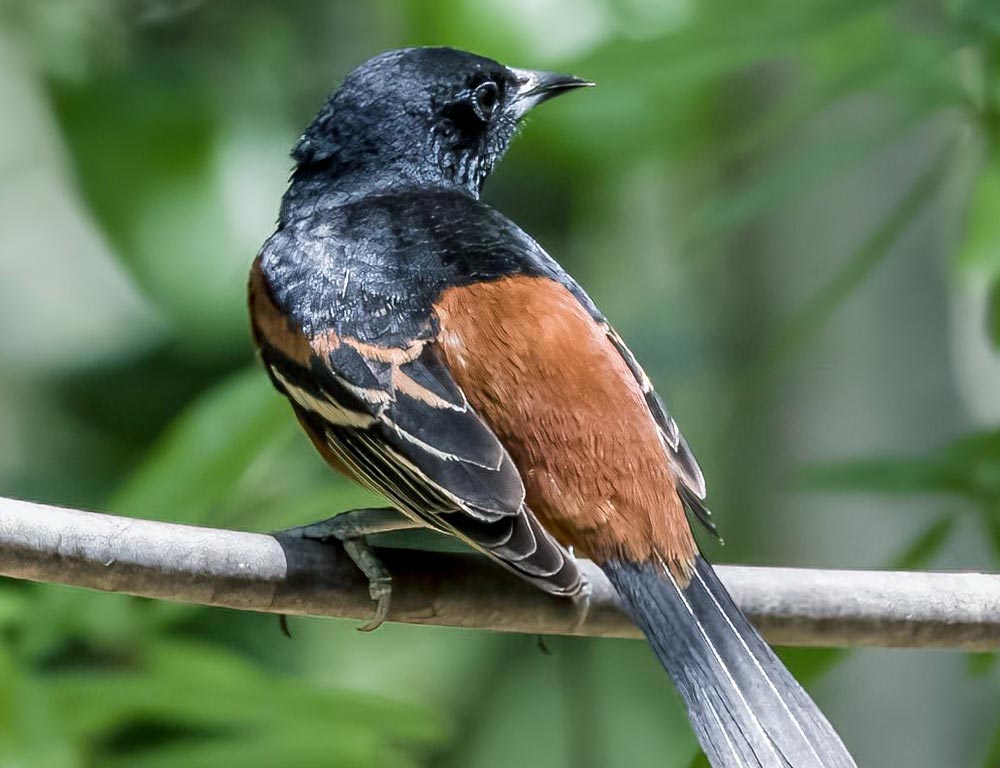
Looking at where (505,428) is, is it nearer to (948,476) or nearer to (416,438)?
(416,438)

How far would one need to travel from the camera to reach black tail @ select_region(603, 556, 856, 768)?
1.98m

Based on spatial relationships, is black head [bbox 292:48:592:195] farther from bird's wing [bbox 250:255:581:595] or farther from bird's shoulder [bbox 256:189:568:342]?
bird's wing [bbox 250:255:581:595]

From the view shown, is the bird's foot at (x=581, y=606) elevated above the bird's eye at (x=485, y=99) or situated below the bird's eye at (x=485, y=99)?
below

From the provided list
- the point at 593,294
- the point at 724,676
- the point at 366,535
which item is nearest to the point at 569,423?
the point at 366,535

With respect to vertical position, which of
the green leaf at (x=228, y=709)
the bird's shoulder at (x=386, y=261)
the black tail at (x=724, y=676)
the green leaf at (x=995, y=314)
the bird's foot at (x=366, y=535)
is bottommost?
the green leaf at (x=228, y=709)

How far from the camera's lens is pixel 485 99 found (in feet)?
10.3

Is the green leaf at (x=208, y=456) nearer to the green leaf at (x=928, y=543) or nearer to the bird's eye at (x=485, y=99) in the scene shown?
the bird's eye at (x=485, y=99)

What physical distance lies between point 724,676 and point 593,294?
3565 mm

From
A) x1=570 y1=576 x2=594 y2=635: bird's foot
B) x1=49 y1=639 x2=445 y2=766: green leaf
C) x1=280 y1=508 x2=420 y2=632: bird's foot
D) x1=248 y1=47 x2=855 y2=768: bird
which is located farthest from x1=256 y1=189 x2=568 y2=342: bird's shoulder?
x1=49 y1=639 x2=445 y2=766: green leaf

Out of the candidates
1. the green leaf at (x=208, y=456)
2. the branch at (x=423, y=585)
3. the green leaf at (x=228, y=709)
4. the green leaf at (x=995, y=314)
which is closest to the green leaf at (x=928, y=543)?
the branch at (x=423, y=585)

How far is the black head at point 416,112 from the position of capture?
3.02m

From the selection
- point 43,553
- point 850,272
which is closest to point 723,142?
point 850,272

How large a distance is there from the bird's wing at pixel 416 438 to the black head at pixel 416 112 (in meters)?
0.61

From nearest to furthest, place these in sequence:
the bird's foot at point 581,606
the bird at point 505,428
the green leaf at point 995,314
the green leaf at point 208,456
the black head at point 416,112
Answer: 1. the bird at point 505,428
2. the bird's foot at point 581,606
3. the green leaf at point 995,314
4. the green leaf at point 208,456
5. the black head at point 416,112
